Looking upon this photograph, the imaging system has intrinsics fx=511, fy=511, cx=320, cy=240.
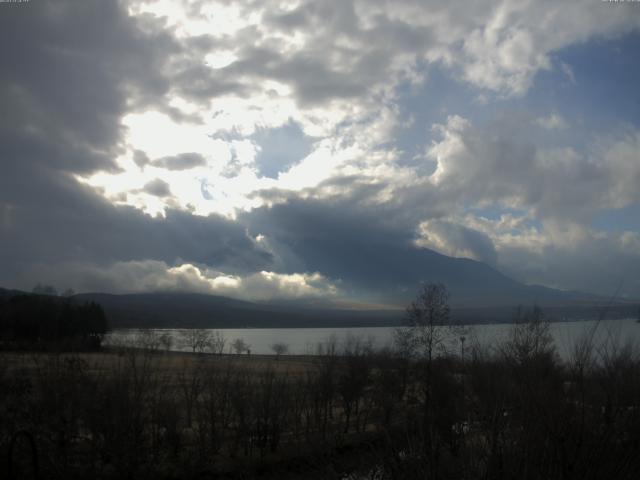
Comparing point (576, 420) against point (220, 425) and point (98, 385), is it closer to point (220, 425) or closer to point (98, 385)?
point (98, 385)

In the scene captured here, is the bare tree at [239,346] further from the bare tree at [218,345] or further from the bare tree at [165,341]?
the bare tree at [165,341]

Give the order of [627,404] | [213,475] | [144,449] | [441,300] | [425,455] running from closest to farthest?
1. [425,455]
2. [627,404]
3. [144,449]
4. [213,475]
5. [441,300]

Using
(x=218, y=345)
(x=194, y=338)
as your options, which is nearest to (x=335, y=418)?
(x=218, y=345)

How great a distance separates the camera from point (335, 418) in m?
46.7

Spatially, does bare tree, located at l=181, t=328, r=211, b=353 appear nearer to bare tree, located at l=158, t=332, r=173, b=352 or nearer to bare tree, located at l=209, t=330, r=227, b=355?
bare tree, located at l=209, t=330, r=227, b=355

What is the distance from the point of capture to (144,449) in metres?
25.6

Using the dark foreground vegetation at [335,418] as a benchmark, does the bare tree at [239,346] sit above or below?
below

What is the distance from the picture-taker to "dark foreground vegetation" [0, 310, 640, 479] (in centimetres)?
747

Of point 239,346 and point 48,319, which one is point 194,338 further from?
point 48,319

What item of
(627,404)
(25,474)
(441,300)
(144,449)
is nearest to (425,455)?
(627,404)

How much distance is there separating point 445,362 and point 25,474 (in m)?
35.1

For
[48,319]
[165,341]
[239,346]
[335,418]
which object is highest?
[48,319]

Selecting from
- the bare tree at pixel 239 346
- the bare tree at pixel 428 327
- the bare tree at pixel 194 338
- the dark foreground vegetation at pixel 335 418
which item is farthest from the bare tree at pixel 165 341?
the bare tree at pixel 194 338

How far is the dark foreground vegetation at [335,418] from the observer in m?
7.47
